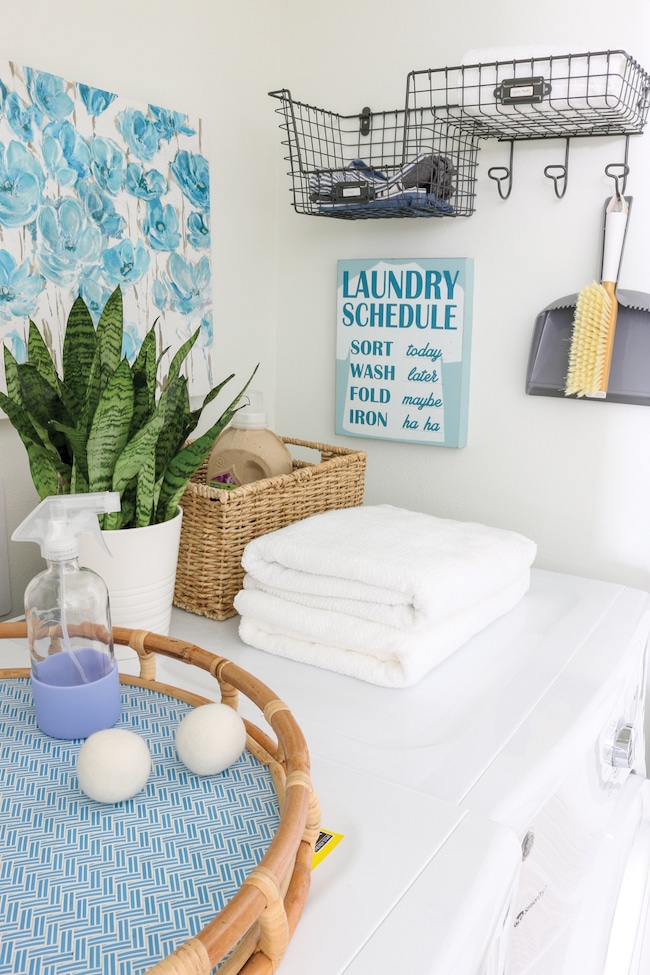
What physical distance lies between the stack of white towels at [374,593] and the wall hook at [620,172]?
1.77 ft

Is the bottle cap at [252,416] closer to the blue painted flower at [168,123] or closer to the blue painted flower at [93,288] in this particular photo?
the blue painted flower at [93,288]

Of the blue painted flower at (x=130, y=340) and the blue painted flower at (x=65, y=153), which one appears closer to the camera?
the blue painted flower at (x=65, y=153)

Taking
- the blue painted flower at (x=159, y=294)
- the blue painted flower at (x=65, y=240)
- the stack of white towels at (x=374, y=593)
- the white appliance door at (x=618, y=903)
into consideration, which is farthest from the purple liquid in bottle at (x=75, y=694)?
the blue painted flower at (x=159, y=294)

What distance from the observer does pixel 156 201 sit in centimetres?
121

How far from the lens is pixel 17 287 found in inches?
40.2

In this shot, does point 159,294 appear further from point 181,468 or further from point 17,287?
point 181,468

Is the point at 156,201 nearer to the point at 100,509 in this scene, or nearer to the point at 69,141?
the point at 69,141

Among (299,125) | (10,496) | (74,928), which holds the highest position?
(299,125)

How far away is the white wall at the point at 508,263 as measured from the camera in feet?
3.89

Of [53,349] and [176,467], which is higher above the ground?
[53,349]

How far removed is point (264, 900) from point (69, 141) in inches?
38.1

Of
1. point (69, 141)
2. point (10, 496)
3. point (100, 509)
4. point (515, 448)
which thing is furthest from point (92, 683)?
point (515, 448)

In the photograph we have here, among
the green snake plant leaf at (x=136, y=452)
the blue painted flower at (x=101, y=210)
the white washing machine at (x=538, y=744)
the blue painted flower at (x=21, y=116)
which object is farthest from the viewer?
the blue painted flower at (x=101, y=210)

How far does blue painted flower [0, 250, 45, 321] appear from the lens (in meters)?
1.01
